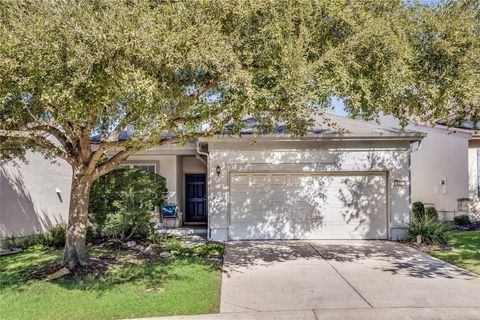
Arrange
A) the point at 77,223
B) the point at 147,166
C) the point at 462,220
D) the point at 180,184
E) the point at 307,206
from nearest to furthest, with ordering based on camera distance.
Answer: the point at 77,223, the point at 307,206, the point at 147,166, the point at 462,220, the point at 180,184

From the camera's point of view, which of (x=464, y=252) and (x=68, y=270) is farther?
(x=464, y=252)

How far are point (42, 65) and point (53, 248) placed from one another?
776 centimetres

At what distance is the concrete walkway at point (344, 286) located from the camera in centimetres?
613

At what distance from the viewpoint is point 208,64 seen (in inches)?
265

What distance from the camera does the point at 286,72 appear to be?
22.1ft

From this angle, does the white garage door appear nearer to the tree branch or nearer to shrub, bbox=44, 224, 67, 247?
shrub, bbox=44, 224, 67, 247

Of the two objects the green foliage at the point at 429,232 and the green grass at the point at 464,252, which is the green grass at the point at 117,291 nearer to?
the green grass at the point at 464,252

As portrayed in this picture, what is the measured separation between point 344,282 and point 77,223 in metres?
5.85

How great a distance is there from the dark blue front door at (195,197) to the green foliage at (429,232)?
8.43 m

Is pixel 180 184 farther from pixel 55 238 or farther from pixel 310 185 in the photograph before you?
pixel 310 185

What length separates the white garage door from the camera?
13.2 meters

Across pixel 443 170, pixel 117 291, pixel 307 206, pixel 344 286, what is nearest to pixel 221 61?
pixel 117 291

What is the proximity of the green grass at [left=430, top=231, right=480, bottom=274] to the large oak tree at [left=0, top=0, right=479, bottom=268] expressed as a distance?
3515 mm

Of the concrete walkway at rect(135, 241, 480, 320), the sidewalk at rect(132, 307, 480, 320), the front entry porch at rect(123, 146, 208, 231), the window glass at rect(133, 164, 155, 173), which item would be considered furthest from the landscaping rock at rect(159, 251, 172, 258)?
the window glass at rect(133, 164, 155, 173)
